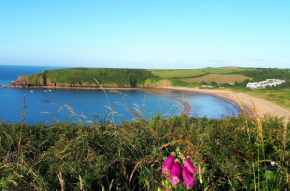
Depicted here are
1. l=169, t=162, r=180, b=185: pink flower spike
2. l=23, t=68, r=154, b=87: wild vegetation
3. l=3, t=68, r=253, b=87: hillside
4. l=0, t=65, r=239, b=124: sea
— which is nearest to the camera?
l=169, t=162, r=180, b=185: pink flower spike

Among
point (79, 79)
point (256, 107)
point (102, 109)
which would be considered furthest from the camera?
point (79, 79)

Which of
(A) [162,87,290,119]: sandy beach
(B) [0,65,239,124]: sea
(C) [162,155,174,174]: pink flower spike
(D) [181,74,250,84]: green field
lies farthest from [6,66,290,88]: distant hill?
(C) [162,155,174,174]: pink flower spike

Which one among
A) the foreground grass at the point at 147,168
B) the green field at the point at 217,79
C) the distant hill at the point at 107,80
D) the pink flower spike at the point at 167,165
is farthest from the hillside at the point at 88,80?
the pink flower spike at the point at 167,165

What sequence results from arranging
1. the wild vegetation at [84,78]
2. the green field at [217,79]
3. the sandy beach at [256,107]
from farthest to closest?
the wild vegetation at [84,78] < the green field at [217,79] < the sandy beach at [256,107]

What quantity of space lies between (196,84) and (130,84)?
2254 centimetres

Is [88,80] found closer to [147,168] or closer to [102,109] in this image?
[102,109]

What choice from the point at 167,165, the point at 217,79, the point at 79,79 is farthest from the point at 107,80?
the point at 167,165

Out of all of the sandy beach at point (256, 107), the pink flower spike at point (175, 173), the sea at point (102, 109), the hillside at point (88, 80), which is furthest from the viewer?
the hillside at point (88, 80)

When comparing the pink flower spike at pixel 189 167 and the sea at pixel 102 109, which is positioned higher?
the pink flower spike at pixel 189 167

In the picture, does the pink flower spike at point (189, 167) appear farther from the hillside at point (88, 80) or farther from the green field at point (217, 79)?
the green field at point (217, 79)

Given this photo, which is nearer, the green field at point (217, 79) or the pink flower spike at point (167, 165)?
the pink flower spike at point (167, 165)

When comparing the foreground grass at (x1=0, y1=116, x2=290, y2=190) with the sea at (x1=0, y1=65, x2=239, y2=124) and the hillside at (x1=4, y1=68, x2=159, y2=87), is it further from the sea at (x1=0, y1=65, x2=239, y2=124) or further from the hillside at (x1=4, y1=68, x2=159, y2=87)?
the hillside at (x1=4, y1=68, x2=159, y2=87)

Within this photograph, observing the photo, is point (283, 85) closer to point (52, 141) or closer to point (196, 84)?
point (196, 84)

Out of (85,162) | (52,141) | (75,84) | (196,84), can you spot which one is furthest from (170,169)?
(75,84)
